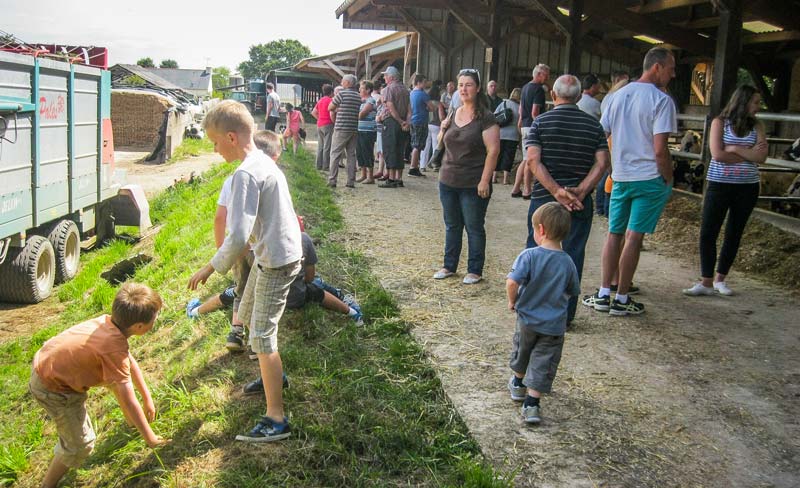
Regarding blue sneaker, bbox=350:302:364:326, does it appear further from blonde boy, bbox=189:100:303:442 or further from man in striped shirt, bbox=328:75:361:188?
man in striped shirt, bbox=328:75:361:188

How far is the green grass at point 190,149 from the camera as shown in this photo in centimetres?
2186

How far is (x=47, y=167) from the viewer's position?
796 cm

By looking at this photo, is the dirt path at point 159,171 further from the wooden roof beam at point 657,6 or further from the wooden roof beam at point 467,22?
the wooden roof beam at point 657,6

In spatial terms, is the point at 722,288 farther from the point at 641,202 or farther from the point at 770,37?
the point at 770,37

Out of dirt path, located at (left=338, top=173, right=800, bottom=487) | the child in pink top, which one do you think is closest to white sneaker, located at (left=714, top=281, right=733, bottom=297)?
dirt path, located at (left=338, top=173, right=800, bottom=487)

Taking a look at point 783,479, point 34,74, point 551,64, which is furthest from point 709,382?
point 551,64

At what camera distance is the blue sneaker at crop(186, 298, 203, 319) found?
19.0ft

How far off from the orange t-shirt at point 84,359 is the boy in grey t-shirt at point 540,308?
76.7 inches

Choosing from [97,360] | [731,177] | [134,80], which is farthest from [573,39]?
[134,80]

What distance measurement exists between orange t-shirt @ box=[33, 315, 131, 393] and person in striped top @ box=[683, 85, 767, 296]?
4.76 metres

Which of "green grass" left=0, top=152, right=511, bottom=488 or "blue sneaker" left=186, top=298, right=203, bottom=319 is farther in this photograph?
"blue sneaker" left=186, top=298, right=203, bottom=319

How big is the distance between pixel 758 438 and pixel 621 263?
2.12 metres

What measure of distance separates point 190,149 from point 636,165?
2002 cm

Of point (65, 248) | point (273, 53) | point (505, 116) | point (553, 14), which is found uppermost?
point (273, 53)
